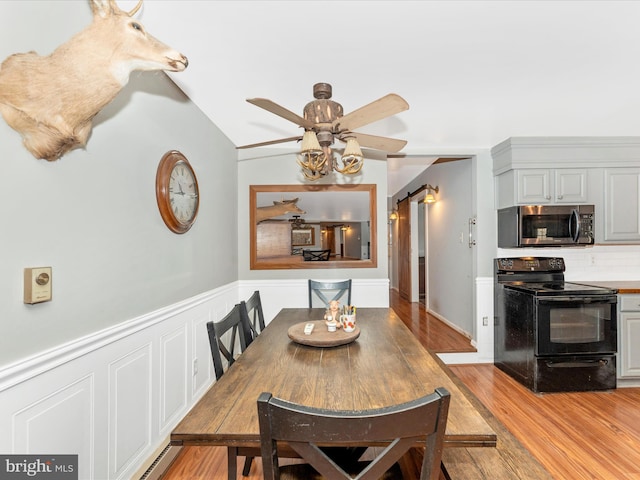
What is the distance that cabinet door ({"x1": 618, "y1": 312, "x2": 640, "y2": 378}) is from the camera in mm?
2916

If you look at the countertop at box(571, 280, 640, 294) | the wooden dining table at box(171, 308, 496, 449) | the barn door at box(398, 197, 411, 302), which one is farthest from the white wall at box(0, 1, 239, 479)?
the barn door at box(398, 197, 411, 302)

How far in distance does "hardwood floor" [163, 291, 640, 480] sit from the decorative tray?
702mm

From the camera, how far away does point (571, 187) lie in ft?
10.6

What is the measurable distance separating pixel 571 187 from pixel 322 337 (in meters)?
3.14

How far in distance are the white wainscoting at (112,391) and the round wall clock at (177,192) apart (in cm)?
58

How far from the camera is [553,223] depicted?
3.22 m

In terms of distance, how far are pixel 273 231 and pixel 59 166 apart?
2.52 meters

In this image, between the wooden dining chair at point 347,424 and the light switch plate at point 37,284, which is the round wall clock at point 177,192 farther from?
the wooden dining chair at point 347,424

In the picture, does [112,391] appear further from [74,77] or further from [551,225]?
[551,225]

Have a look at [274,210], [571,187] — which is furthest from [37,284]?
[571,187]

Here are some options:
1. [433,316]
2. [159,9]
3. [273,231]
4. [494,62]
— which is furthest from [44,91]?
[433,316]

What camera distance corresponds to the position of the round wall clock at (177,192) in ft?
6.51

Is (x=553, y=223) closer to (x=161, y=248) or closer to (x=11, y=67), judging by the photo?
(x=161, y=248)

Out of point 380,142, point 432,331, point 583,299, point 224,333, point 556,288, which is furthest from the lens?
point 432,331
